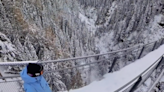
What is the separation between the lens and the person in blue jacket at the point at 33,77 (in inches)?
78.8

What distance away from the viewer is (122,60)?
584 cm

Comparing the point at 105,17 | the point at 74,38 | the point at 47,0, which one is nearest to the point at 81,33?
the point at 74,38

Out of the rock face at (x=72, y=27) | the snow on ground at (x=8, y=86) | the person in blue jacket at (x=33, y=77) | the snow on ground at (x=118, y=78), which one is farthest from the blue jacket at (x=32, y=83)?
the rock face at (x=72, y=27)

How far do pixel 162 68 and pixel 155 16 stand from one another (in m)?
21.1

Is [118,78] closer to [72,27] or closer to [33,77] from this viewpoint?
[33,77]

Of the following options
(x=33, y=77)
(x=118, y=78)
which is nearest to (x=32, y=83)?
(x=33, y=77)

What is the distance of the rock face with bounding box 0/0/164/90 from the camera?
761 cm

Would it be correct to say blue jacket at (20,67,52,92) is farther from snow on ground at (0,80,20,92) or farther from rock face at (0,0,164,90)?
rock face at (0,0,164,90)

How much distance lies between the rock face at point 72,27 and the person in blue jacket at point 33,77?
4.46m

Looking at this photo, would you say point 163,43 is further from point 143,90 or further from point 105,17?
point 105,17

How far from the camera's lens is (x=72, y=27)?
54.6 ft

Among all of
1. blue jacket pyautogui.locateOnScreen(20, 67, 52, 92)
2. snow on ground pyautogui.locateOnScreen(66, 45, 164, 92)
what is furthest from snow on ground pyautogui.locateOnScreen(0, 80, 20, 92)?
snow on ground pyautogui.locateOnScreen(66, 45, 164, 92)

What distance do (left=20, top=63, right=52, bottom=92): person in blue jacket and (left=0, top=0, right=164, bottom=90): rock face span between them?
4.46m

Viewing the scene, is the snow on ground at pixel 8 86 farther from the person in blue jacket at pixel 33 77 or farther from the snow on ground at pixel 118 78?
the snow on ground at pixel 118 78
